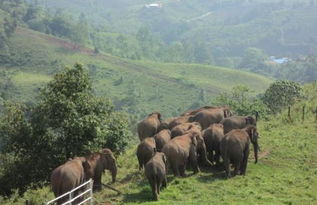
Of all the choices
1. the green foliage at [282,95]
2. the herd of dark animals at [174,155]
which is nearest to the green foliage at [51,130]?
the herd of dark animals at [174,155]

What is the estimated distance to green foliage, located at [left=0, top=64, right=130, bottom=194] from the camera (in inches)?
923

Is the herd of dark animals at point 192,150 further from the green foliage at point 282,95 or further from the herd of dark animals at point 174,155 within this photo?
the green foliage at point 282,95

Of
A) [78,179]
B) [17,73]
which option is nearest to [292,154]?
[78,179]

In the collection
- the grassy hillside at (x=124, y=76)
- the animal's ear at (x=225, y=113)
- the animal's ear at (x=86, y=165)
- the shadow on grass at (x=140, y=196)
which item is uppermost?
the animal's ear at (x=225, y=113)

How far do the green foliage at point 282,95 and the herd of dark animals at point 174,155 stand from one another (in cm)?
2375

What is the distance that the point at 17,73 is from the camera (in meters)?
122

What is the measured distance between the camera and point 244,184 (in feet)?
66.1

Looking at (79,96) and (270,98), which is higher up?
(79,96)

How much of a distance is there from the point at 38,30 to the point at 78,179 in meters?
159

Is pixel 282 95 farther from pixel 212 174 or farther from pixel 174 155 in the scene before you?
pixel 174 155

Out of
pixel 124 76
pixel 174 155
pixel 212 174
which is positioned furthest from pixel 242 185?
pixel 124 76

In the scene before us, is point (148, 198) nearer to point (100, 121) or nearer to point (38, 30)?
point (100, 121)

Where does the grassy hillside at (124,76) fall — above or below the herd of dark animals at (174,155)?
below

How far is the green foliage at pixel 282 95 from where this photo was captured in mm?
48094
